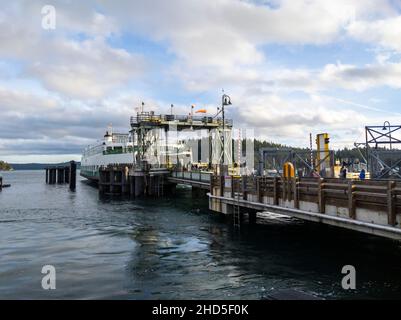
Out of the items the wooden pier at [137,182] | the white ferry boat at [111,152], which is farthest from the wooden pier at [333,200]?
the white ferry boat at [111,152]

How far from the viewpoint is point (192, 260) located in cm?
1565

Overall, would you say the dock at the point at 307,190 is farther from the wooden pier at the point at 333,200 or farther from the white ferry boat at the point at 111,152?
the white ferry boat at the point at 111,152

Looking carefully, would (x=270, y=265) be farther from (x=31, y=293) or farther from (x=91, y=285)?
(x=31, y=293)

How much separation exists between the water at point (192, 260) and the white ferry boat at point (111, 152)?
46709 mm

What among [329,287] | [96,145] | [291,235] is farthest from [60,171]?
[329,287]

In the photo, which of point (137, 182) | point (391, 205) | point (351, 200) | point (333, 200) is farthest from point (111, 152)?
point (391, 205)

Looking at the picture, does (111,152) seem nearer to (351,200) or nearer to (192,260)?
(192,260)

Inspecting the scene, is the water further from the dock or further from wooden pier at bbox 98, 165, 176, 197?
wooden pier at bbox 98, 165, 176, 197

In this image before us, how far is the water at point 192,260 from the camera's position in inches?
465

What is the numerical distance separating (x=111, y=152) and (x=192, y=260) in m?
64.5

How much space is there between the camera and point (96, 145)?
3568 inches

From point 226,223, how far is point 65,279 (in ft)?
45.3

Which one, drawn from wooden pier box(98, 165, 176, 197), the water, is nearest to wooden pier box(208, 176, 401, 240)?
the water

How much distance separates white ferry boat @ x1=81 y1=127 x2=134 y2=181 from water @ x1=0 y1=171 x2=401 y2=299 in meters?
46.7
